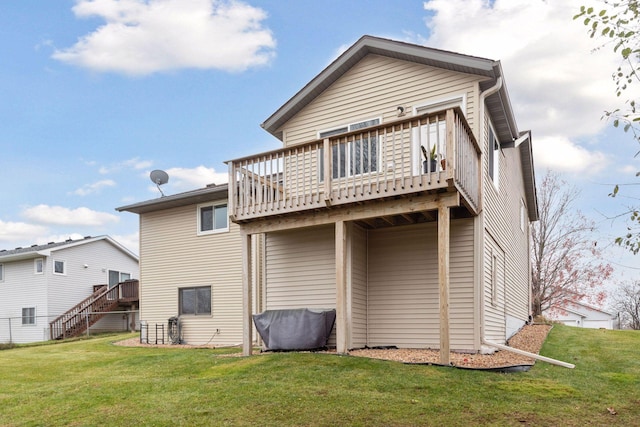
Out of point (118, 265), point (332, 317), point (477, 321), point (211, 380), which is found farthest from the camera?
point (118, 265)

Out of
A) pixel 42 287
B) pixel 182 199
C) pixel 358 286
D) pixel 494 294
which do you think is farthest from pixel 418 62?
pixel 42 287

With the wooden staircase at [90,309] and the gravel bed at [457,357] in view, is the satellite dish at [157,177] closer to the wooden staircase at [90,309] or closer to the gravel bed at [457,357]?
→ the wooden staircase at [90,309]

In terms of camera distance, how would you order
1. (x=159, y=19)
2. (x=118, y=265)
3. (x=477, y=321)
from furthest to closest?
(x=118, y=265) → (x=159, y=19) → (x=477, y=321)

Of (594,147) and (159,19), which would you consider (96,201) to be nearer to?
(159,19)

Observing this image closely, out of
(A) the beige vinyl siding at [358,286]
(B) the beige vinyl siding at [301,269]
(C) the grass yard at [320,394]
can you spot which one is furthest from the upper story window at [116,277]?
(A) the beige vinyl siding at [358,286]

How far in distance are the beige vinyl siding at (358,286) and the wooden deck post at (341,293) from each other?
2.53 feet

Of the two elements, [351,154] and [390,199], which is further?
[351,154]

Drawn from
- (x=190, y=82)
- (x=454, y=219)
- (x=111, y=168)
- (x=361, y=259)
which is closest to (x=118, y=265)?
(x=111, y=168)

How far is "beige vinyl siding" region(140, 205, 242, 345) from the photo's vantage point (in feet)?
48.1

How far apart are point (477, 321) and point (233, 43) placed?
1048 cm

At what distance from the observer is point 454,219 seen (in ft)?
32.3

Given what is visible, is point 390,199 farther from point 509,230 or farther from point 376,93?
point 509,230

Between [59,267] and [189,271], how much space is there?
502 inches

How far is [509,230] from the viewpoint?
46.9 feet
